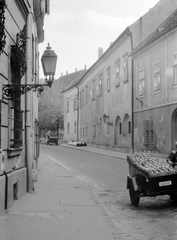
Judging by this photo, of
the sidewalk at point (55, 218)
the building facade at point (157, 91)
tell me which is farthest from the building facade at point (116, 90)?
the sidewalk at point (55, 218)

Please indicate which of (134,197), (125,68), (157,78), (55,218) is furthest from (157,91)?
(55,218)

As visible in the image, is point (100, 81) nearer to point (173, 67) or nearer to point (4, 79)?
point (173, 67)

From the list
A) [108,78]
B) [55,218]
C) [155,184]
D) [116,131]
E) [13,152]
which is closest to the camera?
[55,218]

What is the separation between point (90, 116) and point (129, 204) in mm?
34049

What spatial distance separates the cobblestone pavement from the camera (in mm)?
6009

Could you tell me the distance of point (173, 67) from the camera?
20656 mm

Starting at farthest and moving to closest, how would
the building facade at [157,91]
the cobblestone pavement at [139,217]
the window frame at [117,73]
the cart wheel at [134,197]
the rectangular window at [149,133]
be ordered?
the window frame at [117,73]
the rectangular window at [149,133]
the building facade at [157,91]
the cart wheel at [134,197]
the cobblestone pavement at [139,217]

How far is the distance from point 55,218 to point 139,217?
164 cm

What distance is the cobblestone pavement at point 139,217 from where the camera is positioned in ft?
19.7

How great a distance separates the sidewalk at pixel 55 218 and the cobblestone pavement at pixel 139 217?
0.22 m

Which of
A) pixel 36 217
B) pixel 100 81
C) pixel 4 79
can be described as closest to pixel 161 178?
pixel 36 217

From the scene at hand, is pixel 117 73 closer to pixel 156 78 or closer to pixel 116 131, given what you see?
pixel 116 131

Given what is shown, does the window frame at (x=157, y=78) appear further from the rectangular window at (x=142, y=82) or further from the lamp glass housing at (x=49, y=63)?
the lamp glass housing at (x=49, y=63)

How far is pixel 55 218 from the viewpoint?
689 centimetres
